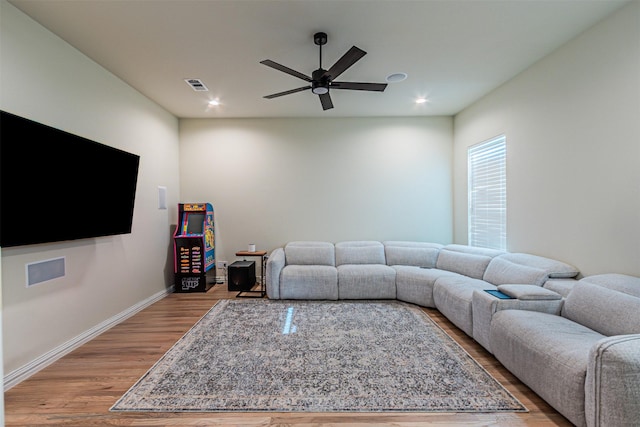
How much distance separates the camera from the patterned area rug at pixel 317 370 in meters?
1.94

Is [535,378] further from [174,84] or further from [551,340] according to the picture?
[174,84]

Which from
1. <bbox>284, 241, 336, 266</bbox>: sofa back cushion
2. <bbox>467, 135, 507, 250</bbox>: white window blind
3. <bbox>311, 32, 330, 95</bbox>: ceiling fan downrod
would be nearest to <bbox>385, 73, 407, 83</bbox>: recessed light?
<bbox>311, 32, 330, 95</bbox>: ceiling fan downrod

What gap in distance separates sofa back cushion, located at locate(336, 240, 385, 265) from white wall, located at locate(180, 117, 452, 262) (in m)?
0.37

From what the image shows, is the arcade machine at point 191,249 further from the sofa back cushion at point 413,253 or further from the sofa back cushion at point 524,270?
the sofa back cushion at point 524,270

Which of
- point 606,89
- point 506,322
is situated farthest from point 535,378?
point 606,89

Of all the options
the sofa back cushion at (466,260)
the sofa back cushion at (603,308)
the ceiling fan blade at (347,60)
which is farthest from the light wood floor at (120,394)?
the ceiling fan blade at (347,60)

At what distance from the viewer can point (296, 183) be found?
4.98 metres

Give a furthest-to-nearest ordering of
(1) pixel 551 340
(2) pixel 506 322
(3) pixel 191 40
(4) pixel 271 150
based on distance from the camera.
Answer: (4) pixel 271 150 < (3) pixel 191 40 < (2) pixel 506 322 < (1) pixel 551 340

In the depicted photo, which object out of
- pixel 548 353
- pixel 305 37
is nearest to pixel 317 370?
→ pixel 548 353

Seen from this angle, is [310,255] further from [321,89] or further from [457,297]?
[321,89]

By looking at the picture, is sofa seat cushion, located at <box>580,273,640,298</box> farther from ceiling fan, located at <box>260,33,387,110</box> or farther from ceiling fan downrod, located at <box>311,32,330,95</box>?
ceiling fan downrod, located at <box>311,32,330,95</box>

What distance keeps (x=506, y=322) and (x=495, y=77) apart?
2978 mm

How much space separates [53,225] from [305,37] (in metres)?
2.81

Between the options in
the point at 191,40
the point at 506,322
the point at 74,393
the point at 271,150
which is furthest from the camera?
the point at 271,150
